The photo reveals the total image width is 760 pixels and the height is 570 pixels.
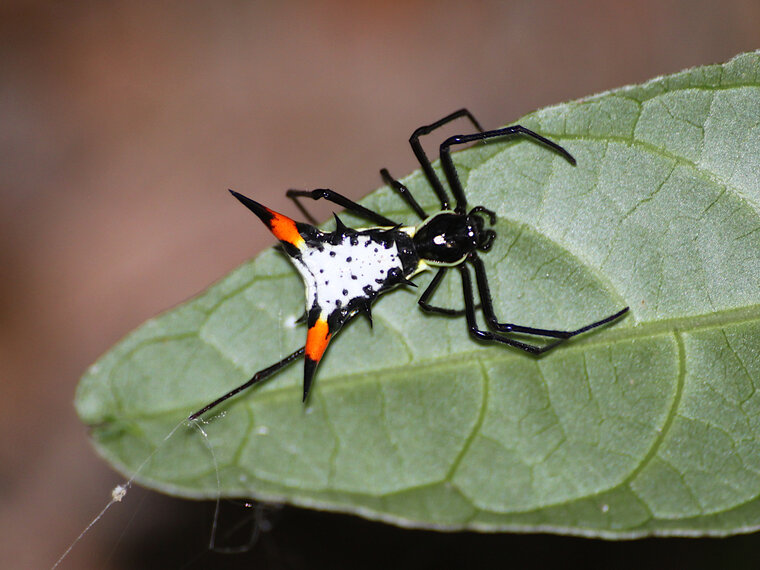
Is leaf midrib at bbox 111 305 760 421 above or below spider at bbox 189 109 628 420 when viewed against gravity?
below

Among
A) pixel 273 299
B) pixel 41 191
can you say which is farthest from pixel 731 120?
pixel 41 191

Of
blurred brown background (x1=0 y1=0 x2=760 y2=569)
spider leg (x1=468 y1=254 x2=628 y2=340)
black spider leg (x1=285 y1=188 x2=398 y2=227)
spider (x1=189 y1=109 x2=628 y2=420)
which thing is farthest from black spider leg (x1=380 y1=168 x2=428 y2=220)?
blurred brown background (x1=0 y1=0 x2=760 y2=569)

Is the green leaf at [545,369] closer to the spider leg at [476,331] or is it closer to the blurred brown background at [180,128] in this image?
the spider leg at [476,331]

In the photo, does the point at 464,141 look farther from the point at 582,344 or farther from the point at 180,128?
the point at 180,128

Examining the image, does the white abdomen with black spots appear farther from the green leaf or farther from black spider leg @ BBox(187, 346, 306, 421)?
black spider leg @ BBox(187, 346, 306, 421)

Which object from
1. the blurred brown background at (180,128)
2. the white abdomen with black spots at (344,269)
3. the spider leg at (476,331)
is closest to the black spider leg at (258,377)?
the white abdomen with black spots at (344,269)

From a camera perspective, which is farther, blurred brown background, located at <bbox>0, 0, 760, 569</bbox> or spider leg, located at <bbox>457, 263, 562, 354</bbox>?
blurred brown background, located at <bbox>0, 0, 760, 569</bbox>
